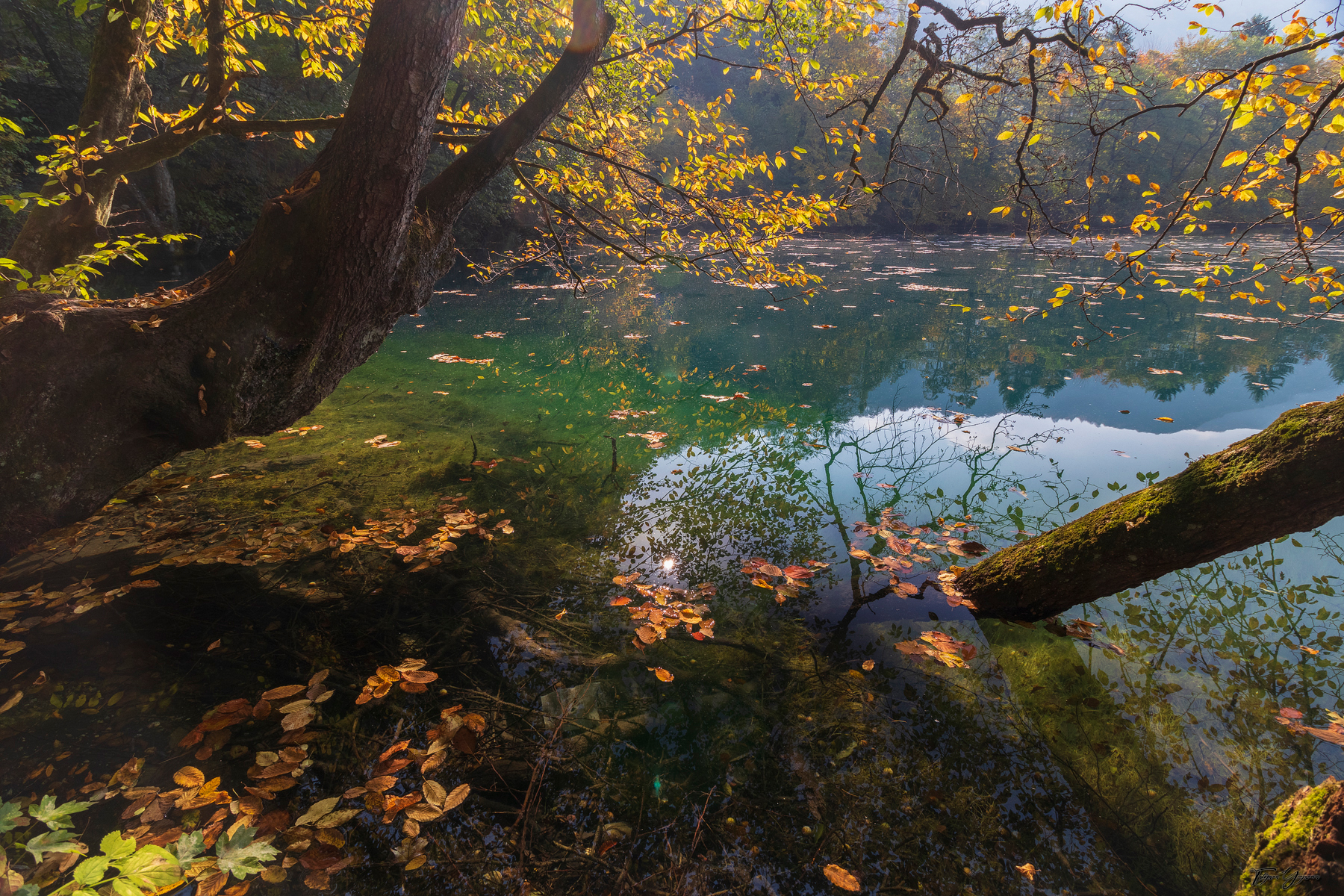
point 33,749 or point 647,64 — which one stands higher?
point 647,64

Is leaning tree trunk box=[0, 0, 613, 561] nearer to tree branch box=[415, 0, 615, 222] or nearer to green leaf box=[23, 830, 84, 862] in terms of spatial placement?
tree branch box=[415, 0, 615, 222]

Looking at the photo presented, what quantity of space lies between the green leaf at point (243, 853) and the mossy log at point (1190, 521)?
3851 mm

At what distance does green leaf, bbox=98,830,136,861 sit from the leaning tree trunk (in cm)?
210

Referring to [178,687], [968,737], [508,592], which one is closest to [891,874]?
[968,737]

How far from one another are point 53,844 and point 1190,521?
4.65 m

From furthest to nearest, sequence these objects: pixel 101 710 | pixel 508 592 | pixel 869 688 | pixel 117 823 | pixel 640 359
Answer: pixel 640 359, pixel 508 592, pixel 869 688, pixel 101 710, pixel 117 823

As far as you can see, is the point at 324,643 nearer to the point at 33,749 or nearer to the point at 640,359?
the point at 33,749

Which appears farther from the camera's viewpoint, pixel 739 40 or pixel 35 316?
pixel 739 40

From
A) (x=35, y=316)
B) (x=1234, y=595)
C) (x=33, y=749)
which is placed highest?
(x=35, y=316)

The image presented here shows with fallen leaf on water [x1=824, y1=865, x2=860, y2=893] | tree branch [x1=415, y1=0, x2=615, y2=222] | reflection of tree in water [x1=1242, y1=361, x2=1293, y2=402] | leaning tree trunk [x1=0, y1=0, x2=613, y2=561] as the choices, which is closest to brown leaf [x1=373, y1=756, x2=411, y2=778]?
fallen leaf on water [x1=824, y1=865, x2=860, y2=893]

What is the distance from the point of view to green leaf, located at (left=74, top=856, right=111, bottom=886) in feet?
4.57

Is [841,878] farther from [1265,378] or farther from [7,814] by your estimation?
[1265,378]

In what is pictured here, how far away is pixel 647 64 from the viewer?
19.6 ft

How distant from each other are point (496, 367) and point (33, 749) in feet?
24.1
